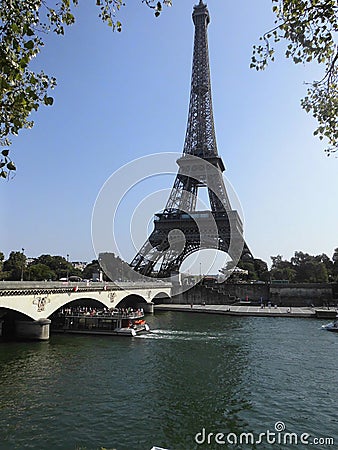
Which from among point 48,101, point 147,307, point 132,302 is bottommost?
point 147,307

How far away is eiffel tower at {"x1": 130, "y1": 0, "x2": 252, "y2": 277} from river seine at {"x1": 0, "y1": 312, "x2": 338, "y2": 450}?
105 feet

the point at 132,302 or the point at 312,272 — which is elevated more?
the point at 312,272

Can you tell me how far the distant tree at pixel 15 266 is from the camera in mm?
65000

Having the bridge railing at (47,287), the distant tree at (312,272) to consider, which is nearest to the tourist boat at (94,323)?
the bridge railing at (47,287)

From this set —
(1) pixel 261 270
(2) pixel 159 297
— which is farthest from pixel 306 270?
(2) pixel 159 297

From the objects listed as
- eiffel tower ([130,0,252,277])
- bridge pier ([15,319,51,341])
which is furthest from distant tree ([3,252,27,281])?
bridge pier ([15,319,51,341])

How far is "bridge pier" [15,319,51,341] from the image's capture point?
87.4 feet

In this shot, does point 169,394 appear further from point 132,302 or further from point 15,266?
point 15,266

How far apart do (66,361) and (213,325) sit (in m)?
18.8

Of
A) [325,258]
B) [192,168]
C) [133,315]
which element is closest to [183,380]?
[133,315]

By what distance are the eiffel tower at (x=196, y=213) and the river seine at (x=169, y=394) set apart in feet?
105

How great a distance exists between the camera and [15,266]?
227ft

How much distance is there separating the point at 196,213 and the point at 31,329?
3858 cm

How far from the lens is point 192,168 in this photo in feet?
214
